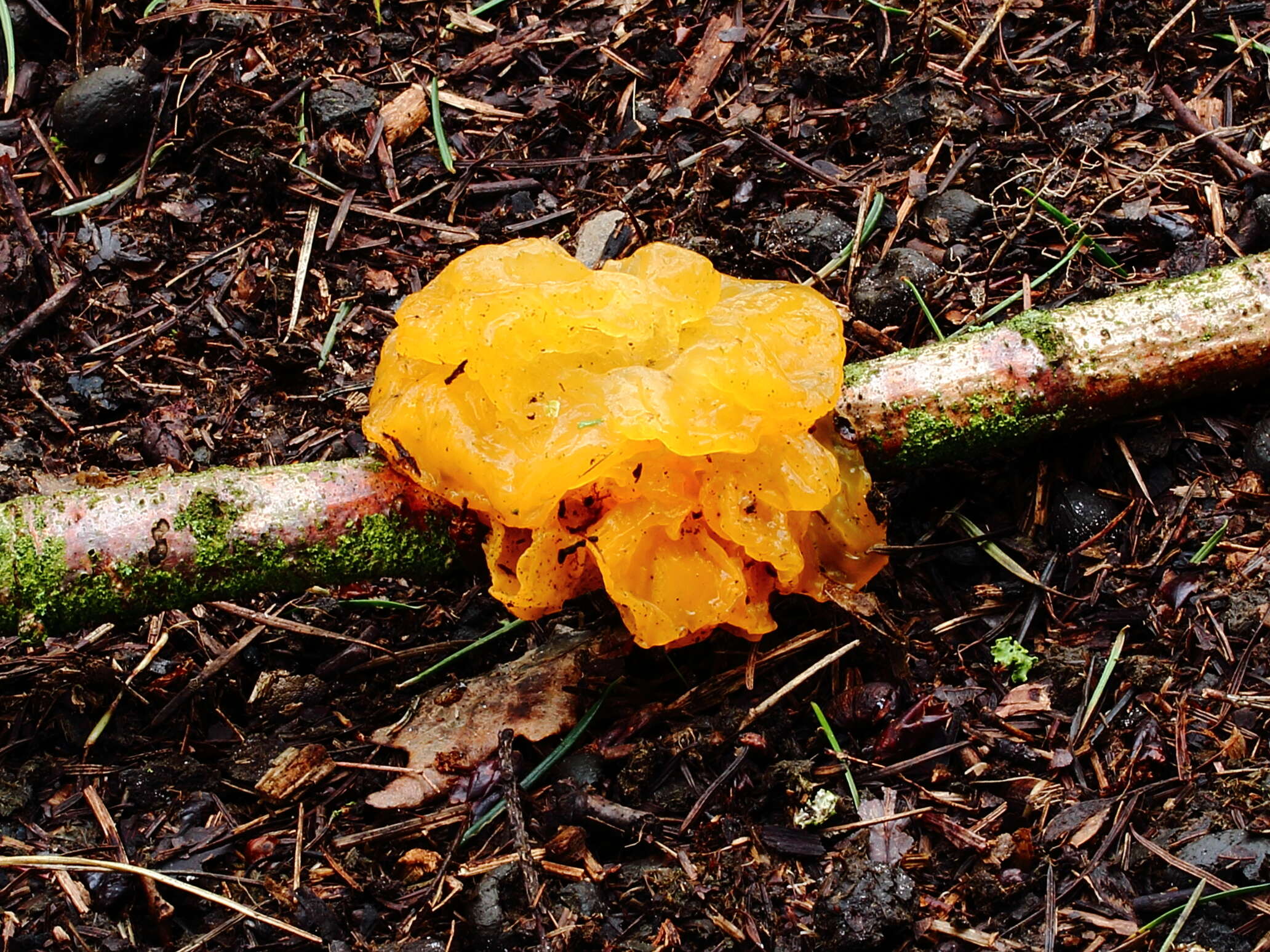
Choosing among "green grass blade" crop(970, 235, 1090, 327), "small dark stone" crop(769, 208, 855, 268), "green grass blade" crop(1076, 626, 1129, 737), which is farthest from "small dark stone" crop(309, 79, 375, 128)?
"green grass blade" crop(1076, 626, 1129, 737)

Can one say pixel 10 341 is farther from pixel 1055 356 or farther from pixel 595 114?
pixel 1055 356

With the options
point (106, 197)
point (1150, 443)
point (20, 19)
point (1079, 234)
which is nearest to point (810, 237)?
point (1079, 234)

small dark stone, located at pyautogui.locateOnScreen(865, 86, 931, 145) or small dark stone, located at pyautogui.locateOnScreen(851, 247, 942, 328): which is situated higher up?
small dark stone, located at pyautogui.locateOnScreen(865, 86, 931, 145)

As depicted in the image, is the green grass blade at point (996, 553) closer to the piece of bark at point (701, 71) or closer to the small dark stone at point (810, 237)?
the small dark stone at point (810, 237)

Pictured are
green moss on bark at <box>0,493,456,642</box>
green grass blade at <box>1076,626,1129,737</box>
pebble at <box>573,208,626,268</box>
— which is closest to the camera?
green moss on bark at <box>0,493,456,642</box>

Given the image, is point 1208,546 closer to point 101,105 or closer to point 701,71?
point 701,71

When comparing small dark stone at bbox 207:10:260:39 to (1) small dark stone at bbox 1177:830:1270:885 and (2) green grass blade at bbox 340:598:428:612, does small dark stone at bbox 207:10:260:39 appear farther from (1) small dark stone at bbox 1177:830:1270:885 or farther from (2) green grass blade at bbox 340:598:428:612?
(1) small dark stone at bbox 1177:830:1270:885
